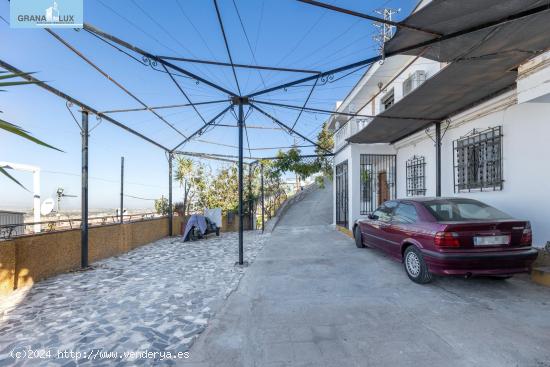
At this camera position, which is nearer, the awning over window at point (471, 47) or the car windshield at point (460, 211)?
the awning over window at point (471, 47)

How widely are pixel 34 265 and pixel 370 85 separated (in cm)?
1180

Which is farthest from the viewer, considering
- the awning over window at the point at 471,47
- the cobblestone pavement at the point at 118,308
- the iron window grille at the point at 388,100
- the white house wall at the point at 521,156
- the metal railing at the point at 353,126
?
the iron window grille at the point at 388,100

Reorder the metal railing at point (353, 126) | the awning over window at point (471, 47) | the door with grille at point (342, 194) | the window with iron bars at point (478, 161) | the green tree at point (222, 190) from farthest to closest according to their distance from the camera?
the green tree at point (222, 190), the door with grille at point (342, 194), the metal railing at point (353, 126), the window with iron bars at point (478, 161), the awning over window at point (471, 47)

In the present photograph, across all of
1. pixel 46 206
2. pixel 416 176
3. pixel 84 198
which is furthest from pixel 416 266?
pixel 46 206

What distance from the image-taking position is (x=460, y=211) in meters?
4.31

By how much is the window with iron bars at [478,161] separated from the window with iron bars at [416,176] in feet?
4.70

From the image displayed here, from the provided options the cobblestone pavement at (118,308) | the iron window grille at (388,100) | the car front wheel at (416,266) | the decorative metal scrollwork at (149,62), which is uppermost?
the iron window grille at (388,100)

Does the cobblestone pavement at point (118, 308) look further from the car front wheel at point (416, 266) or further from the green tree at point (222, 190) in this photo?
the green tree at point (222, 190)

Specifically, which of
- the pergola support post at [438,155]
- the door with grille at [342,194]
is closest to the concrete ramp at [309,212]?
the door with grille at [342,194]

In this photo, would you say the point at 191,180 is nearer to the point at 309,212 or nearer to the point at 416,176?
the point at 309,212

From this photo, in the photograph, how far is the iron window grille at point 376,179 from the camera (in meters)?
10.0

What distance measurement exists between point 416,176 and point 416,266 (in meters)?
5.03

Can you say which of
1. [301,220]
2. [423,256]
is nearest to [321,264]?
[423,256]

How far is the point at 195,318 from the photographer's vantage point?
10.8 feet
